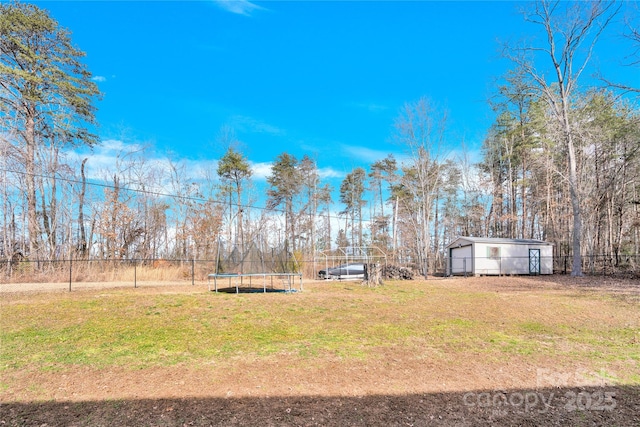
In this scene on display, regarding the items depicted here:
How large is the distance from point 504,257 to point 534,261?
2.23 metres

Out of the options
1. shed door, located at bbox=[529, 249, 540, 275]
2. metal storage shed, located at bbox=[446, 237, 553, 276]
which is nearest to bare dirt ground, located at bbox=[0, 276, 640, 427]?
metal storage shed, located at bbox=[446, 237, 553, 276]

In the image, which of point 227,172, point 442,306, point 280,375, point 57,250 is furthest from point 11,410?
point 227,172

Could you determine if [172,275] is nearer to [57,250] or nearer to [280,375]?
[57,250]

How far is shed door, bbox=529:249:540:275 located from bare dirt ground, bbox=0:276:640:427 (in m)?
19.3

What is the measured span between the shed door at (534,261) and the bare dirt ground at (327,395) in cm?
1927

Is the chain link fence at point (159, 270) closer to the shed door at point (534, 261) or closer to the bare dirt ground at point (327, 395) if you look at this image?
the shed door at point (534, 261)

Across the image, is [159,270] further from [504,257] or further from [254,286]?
[504,257]

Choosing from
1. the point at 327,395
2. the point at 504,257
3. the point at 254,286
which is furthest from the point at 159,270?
the point at 504,257

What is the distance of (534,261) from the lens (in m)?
21.4

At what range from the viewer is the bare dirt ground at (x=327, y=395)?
10.1ft

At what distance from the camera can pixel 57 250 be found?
58.2 ft

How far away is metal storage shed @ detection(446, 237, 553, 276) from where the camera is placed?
816 inches

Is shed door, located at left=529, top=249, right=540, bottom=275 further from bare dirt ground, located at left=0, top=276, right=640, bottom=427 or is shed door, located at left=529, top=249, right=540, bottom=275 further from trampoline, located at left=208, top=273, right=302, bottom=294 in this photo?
bare dirt ground, located at left=0, top=276, right=640, bottom=427

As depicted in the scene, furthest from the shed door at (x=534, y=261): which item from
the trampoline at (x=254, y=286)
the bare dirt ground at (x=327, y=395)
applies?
the bare dirt ground at (x=327, y=395)
